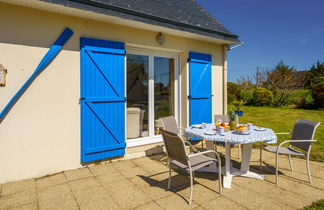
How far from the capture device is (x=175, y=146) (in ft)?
8.70

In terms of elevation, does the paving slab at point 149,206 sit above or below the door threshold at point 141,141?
below

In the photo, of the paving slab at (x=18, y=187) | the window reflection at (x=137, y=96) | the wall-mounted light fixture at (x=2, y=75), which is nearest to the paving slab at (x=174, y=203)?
the paving slab at (x=18, y=187)

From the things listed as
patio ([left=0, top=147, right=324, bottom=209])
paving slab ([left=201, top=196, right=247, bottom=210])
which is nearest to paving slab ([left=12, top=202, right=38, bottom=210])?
patio ([left=0, top=147, right=324, bottom=209])

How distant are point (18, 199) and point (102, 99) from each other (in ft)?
6.86

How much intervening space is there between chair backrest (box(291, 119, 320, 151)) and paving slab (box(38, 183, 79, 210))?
362 centimetres

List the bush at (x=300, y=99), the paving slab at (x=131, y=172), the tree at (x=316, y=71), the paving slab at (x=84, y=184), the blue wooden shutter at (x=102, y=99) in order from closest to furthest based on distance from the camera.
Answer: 1. the paving slab at (x=84, y=184)
2. the paving slab at (x=131, y=172)
3. the blue wooden shutter at (x=102, y=99)
4. the bush at (x=300, y=99)
5. the tree at (x=316, y=71)

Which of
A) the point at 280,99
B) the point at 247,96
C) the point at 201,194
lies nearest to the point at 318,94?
the point at 280,99

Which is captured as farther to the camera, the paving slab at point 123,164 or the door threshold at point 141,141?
the door threshold at point 141,141

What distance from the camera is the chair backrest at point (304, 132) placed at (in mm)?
3207

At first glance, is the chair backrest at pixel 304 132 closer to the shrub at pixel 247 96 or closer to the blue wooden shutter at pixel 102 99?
the blue wooden shutter at pixel 102 99

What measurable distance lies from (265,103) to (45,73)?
14752 millimetres

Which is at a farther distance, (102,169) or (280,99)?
(280,99)

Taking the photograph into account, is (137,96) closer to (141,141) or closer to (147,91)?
(147,91)

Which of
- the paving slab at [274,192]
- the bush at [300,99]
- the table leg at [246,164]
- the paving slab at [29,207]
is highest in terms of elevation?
the bush at [300,99]
